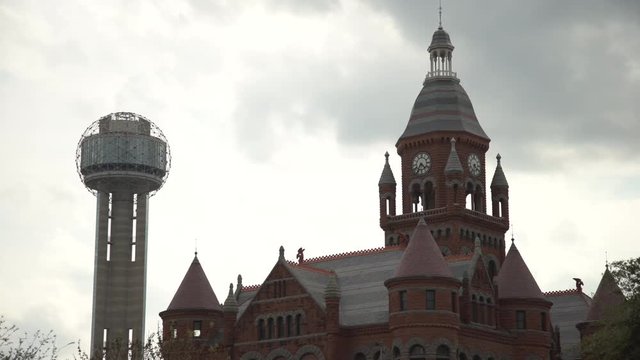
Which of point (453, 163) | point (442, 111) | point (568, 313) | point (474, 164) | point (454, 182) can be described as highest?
point (442, 111)

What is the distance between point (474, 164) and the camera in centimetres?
11038

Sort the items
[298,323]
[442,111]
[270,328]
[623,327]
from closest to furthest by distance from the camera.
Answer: [623,327] → [298,323] → [270,328] → [442,111]

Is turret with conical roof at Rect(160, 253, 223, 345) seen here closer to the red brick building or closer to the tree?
the red brick building

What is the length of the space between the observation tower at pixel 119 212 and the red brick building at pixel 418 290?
72212 millimetres

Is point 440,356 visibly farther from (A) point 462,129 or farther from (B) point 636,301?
(A) point 462,129

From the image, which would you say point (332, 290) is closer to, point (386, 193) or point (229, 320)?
point (229, 320)

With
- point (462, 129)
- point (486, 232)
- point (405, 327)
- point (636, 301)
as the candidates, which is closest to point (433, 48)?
point (462, 129)

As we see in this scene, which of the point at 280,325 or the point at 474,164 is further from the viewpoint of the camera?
the point at 474,164

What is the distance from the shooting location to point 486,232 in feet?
355

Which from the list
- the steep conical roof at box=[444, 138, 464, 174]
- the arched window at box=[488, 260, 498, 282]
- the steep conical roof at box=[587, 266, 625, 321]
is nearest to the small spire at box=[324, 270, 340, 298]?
the steep conical roof at box=[444, 138, 464, 174]

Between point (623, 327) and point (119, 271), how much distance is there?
110028 millimetres

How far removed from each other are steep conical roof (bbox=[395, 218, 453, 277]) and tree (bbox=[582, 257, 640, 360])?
11988mm

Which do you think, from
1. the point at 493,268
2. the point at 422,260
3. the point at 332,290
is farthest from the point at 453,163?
the point at 332,290

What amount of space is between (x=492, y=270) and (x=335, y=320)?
21.3 meters
